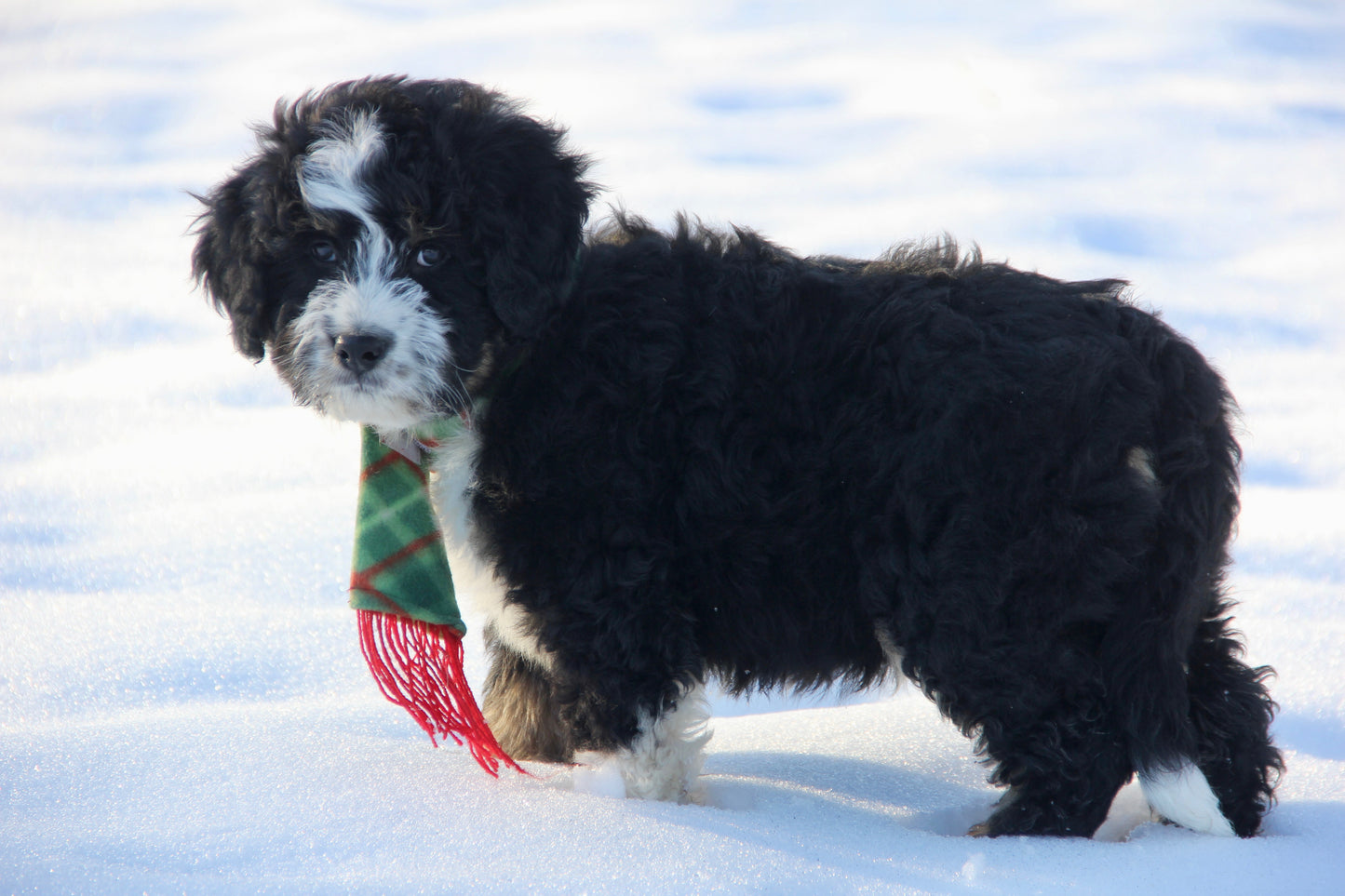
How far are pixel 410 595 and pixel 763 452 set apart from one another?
1.06 m

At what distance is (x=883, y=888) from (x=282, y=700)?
2426 mm

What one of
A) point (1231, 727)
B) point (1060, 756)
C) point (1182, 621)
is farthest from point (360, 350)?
point (1231, 727)

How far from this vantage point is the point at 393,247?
2.83 m

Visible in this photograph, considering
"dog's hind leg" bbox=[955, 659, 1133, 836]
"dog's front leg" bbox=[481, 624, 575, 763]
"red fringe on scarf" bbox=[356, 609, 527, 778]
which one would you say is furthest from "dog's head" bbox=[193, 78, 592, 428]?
"dog's hind leg" bbox=[955, 659, 1133, 836]

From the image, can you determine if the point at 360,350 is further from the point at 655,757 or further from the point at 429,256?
the point at 655,757

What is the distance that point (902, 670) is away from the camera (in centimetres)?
290

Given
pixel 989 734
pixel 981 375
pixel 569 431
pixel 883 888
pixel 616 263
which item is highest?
pixel 616 263

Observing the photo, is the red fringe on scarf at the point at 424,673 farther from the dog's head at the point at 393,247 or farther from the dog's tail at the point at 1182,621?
the dog's tail at the point at 1182,621

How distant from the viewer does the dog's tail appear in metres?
2.80

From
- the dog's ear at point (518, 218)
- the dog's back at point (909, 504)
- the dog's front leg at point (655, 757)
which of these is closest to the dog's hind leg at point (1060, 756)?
the dog's back at point (909, 504)

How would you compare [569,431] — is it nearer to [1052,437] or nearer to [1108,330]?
[1052,437]

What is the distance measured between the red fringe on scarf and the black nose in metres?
0.79

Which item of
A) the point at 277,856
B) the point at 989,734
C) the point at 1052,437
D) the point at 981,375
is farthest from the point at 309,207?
the point at 989,734

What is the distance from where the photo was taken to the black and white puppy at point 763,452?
2777 millimetres
